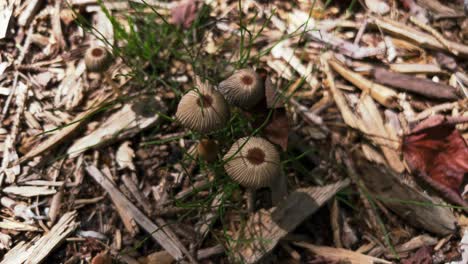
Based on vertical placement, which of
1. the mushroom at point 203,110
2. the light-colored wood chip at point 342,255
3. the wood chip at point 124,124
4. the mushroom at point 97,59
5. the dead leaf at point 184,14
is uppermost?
the dead leaf at point 184,14

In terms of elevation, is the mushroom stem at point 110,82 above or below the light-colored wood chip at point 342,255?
above

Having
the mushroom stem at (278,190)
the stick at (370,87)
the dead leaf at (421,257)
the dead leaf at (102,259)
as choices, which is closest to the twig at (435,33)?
the stick at (370,87)

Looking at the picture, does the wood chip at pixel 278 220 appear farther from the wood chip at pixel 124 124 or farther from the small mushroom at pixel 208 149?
the wood chip at pixel 124 124

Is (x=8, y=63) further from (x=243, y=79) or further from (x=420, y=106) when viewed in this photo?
(x=420, y=106)

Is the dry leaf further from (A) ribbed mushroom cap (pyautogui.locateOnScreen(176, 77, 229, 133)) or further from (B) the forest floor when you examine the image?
(A) ribbed mushroom cap (pyautogui.locateOnScreen(176, 77, 229, 133))

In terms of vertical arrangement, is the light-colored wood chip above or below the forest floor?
below

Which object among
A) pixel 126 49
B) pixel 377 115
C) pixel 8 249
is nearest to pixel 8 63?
pixel 126 49

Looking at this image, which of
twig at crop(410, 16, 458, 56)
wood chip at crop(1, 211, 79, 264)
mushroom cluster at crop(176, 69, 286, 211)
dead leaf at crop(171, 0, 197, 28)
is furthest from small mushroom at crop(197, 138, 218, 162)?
twig at crop(410, 16, 458, 56)
